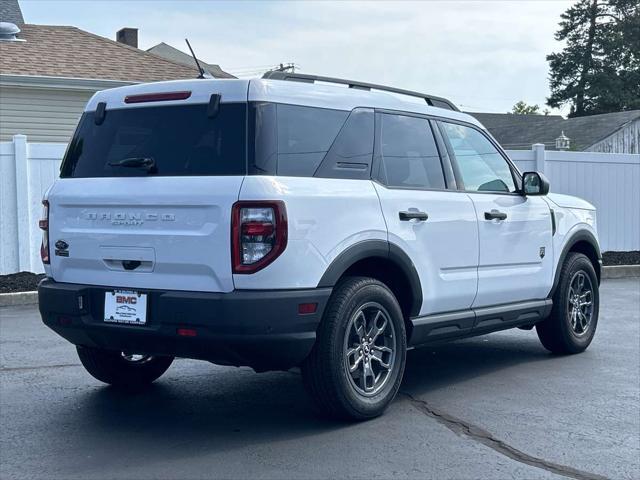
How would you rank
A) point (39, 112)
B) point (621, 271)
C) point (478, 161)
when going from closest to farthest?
point (478, 161) < point (621, 271) < point (39, 112)

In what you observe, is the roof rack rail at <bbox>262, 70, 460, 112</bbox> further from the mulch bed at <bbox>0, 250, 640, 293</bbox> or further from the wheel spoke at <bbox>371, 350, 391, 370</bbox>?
the mulch bed at <bbox>0, 250, 640, 293</bbox>

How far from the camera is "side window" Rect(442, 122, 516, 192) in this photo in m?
6.68

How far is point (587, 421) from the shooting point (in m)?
5.71

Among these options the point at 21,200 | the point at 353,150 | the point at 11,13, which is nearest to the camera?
the point at 353,150

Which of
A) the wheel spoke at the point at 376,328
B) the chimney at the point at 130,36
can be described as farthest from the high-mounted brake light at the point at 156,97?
the chimney at the point at 130,36

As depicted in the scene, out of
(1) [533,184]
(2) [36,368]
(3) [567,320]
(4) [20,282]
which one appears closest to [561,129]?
(4) [20,282]

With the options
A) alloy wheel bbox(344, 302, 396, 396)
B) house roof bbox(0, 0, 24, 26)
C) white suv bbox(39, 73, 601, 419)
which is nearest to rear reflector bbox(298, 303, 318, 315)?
white suv bbox(39, 73, 601, 419)

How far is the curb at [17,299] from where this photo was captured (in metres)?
11.2

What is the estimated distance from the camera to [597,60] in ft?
196

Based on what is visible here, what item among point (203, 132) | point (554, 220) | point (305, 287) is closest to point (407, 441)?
point (305, 287)

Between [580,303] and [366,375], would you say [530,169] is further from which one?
[366,375]

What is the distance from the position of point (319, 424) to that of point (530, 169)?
10.3m

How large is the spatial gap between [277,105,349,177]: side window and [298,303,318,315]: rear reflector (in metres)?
0.75

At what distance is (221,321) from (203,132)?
115 centimetres
